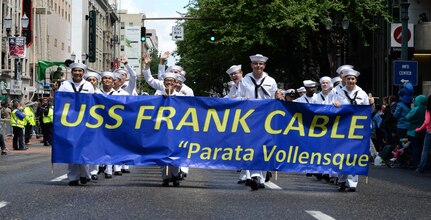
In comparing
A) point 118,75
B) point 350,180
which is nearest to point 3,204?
point 350,180

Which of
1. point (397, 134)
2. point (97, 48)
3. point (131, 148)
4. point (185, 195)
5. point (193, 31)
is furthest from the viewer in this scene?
point (97, 48)

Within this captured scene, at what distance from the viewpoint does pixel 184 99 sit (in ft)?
46.0

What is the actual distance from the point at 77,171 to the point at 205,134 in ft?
6.76

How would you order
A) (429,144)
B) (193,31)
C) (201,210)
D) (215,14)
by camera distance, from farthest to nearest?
(193,31) → (215,14) → (429,144) → (201,210)

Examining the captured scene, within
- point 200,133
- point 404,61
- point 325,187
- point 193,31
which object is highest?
point 193,31

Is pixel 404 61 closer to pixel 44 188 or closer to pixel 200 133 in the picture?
pixel 200 133

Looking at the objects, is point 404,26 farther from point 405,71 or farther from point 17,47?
point 17,47

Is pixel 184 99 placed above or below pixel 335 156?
above

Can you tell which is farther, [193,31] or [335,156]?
[193,31]

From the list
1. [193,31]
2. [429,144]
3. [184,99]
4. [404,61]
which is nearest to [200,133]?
[184,99]

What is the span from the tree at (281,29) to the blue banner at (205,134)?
25495mm

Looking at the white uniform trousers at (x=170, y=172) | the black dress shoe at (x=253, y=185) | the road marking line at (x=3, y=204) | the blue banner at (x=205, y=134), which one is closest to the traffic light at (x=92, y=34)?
the blue banner at (x=205, y=134)

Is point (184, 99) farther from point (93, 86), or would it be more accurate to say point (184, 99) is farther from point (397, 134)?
point (397, 134)

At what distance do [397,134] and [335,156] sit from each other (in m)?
8.57
